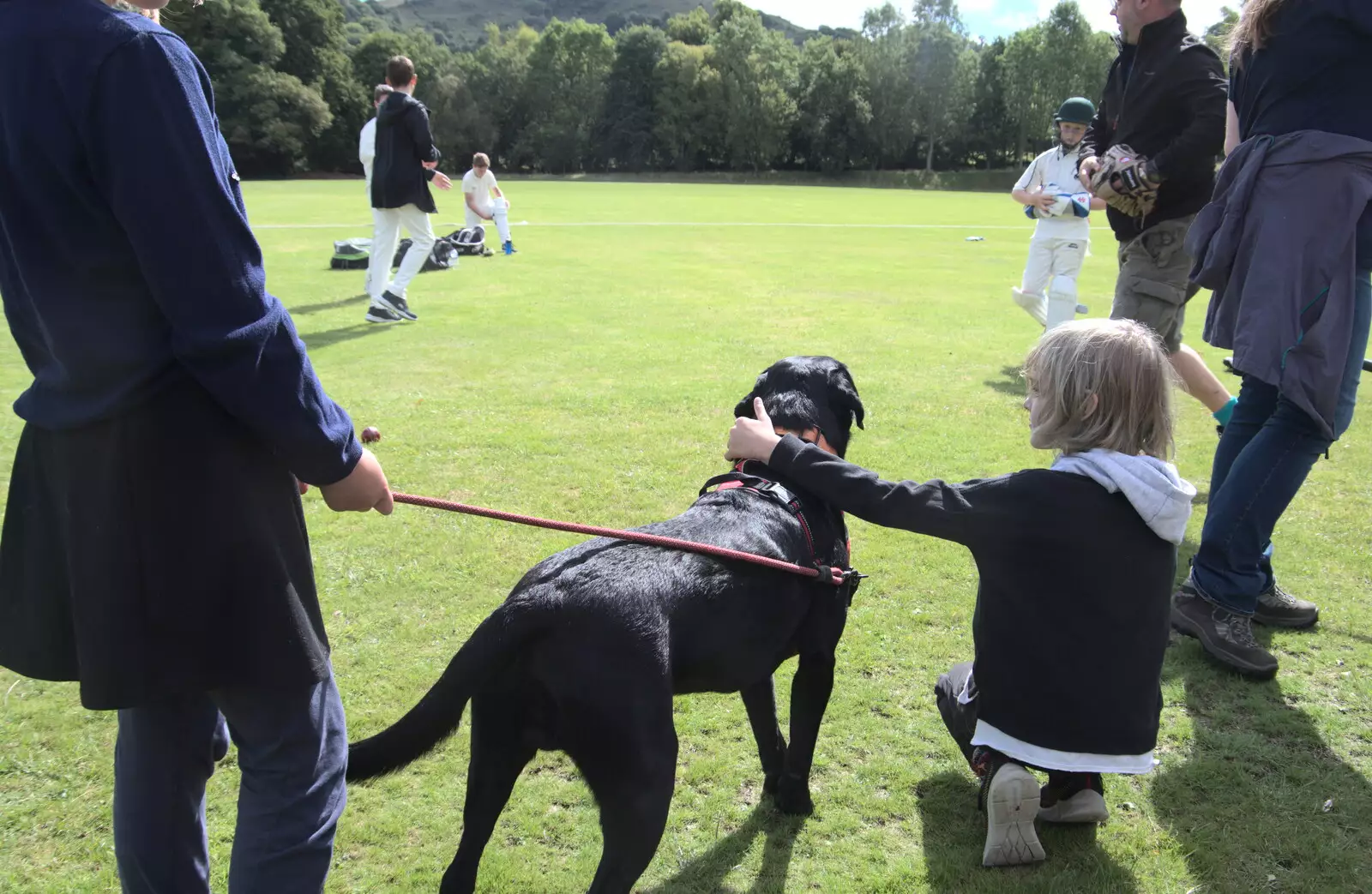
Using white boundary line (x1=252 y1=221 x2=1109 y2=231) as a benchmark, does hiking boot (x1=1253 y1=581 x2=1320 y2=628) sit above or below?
below

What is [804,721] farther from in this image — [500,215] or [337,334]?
[500,215]

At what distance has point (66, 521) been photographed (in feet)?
5.20

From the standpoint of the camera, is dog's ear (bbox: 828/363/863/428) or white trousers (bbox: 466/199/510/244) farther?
white trousers (bbox: 466/199/510/244)

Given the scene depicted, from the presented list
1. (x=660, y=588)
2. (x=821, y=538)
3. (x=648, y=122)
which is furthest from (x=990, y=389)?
(x=648, y=122)

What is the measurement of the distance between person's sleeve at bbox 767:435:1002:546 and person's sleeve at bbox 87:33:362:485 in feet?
4.78

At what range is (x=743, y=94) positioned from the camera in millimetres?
72875

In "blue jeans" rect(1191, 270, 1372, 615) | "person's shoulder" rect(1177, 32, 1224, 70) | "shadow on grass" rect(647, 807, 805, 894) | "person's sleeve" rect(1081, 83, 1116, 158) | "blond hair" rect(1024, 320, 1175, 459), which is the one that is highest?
"person's shoulder" rect(1177, 32, 1224, 70)

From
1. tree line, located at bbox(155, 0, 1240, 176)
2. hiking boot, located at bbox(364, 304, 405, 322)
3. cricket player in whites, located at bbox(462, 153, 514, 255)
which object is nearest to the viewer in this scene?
hiking boot, located at bbox(364, 304, 405, 322)

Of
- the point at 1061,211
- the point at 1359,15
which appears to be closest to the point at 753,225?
the point at 1061,211

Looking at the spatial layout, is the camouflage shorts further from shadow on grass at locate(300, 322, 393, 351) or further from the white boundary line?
the white boundary line

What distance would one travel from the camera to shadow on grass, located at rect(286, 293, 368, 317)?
10.4 m

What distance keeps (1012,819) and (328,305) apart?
33.5 feet

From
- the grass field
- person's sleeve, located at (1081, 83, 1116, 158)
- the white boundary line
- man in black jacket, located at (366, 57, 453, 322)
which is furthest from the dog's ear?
the white boundary line

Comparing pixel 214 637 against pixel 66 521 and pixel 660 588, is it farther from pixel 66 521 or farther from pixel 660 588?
pixel 660 588
